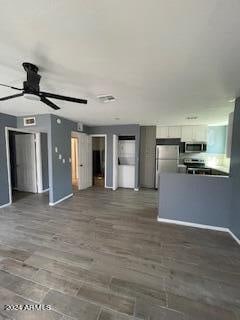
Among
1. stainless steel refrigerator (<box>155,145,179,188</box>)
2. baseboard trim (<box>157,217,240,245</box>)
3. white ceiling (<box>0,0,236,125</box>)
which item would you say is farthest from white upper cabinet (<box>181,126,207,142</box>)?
baseboard trim (<box>157,217,240,245</box>)

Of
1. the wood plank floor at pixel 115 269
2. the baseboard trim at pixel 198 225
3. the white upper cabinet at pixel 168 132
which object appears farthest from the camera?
the white upper cabinet at pixel 168 132

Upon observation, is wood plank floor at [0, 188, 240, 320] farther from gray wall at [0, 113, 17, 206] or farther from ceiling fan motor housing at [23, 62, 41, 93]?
ceiling fan motor housing at [23, 62, 41, 93]

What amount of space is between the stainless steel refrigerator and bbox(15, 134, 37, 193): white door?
4.30m

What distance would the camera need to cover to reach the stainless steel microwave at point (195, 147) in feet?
17.5

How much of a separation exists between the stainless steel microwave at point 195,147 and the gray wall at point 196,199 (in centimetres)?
267

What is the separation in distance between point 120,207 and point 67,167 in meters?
2.04

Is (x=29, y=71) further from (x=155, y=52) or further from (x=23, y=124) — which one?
(x=23, y=124)

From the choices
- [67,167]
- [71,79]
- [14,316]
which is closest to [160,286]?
[14,316]

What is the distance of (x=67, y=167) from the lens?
4797mm

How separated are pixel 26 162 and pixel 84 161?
6.32 feet

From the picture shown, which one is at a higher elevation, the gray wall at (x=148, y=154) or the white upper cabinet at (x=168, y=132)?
the white upper cabinet at (x=168, y=132)

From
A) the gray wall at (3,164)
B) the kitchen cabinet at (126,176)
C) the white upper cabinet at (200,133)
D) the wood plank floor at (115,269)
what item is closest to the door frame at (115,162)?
the kitchen cabinet at (126,176)

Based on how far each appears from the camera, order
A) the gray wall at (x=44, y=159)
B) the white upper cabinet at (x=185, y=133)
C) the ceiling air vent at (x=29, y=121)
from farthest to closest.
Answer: the white upper cabinet at (x=185, y=133) → the gray wall at (x=44, y=159) → the ceiling air vent at (x=29, y=121)

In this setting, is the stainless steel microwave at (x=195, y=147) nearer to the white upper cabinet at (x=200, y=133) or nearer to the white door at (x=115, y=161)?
the white upper cabinet at (x=200, y=133)
